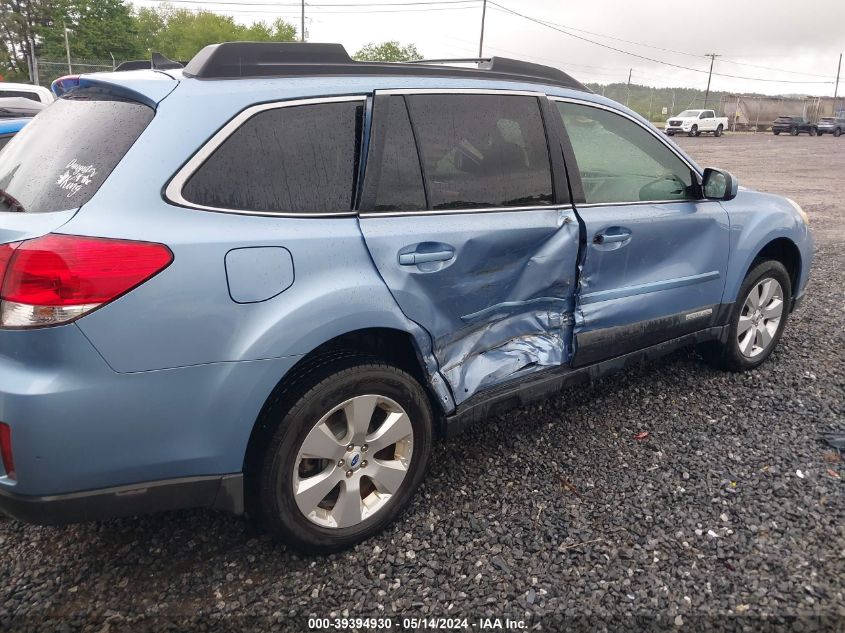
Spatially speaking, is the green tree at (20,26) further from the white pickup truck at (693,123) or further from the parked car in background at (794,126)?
the parked car in background at (794,126)

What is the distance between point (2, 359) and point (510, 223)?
6.30ft

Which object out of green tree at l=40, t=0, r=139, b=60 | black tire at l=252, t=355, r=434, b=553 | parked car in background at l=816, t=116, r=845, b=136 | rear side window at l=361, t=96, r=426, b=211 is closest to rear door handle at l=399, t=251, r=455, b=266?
rear side window at l=361, t=96, r=426, b=211

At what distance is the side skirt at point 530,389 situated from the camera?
110 inches

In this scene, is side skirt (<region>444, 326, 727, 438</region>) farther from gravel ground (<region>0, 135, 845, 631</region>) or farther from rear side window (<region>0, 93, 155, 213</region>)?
rear side window (<region>0, 93, 155, 213</region>)

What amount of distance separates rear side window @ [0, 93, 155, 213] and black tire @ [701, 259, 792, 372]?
346 cm

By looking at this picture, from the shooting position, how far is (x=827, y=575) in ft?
7.79

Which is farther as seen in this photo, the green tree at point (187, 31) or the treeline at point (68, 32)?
the green tree at point (187, 31)

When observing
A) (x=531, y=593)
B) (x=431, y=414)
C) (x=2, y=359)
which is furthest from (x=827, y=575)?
(x=2, y=359)

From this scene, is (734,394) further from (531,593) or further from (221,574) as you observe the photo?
(221,574)

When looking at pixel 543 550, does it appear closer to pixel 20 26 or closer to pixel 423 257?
pixel 423 257

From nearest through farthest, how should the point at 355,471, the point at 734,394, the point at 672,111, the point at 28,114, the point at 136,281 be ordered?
the point at 136,281, the point at 355,471, the point at 734,394, the point at 28,114, the point at 672,111

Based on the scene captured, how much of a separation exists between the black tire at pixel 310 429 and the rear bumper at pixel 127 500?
114 mm

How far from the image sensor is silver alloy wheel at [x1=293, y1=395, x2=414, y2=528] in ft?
7.71

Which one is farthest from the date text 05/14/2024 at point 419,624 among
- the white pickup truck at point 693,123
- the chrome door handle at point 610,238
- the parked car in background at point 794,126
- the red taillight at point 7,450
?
the parked car in background at point 794,126
